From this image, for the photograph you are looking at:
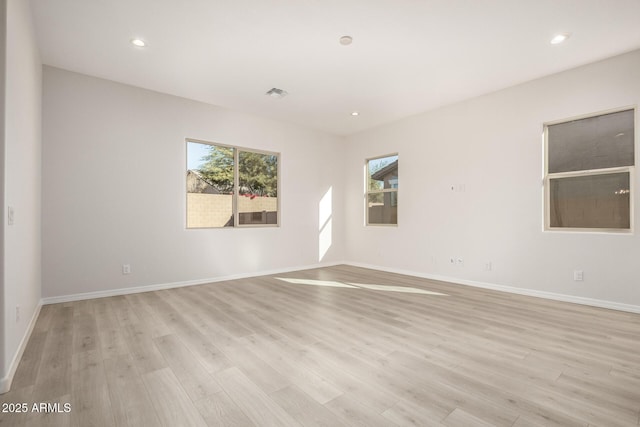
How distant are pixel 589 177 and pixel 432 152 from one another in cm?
210

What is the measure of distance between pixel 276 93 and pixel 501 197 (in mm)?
3581

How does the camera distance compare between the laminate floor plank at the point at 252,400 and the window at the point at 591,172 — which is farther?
the window at the point at 591,172

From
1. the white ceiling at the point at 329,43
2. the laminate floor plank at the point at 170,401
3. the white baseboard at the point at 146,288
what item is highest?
the white ceiling at the point at 329,43

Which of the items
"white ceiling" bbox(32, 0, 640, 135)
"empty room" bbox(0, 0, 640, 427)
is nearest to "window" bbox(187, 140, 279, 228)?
"empty room" bbox(0, 0, 640, 427)

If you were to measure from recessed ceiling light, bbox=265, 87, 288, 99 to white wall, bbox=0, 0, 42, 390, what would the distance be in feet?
8.22

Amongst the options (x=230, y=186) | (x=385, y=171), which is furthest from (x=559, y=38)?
(x=230, y=186)

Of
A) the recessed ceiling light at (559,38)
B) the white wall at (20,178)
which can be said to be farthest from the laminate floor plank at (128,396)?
the recessed ceiling light at (559,38)

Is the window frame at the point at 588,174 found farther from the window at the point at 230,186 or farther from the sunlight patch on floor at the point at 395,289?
the window at the point at 230,186

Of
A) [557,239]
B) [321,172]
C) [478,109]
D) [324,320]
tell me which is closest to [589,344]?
[557,239]

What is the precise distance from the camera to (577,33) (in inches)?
118

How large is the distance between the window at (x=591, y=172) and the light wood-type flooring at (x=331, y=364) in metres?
1.07

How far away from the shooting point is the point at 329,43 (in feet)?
10.3

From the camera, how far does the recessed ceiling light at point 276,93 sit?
4324 mm

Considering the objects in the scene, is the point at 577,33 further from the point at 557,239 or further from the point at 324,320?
the point at 324,320
